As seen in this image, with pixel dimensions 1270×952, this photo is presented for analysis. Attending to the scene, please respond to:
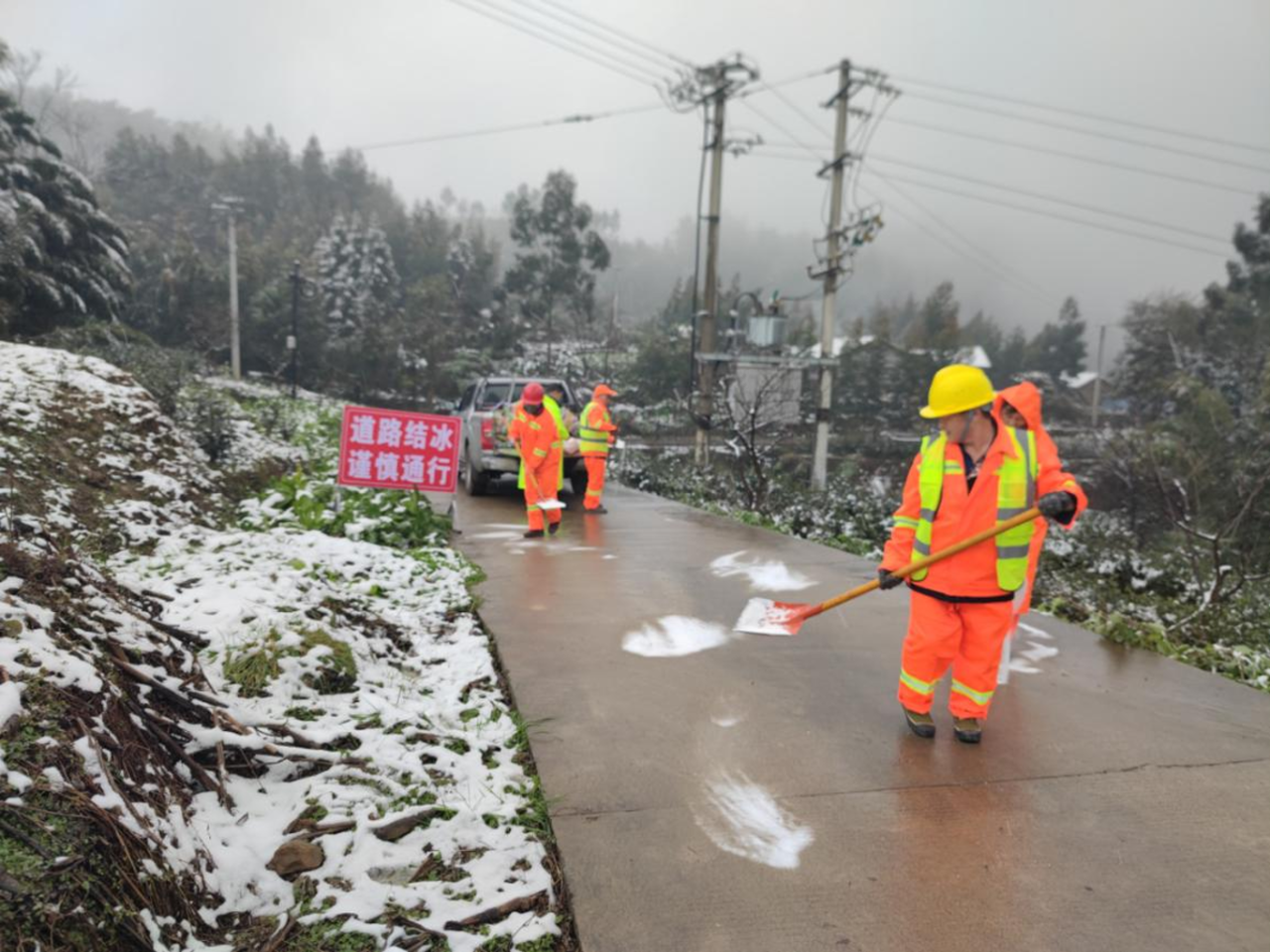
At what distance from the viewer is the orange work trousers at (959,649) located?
10.4 ft

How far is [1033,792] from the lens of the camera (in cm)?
285

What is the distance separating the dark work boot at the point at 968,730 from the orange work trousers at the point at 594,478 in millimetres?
6359

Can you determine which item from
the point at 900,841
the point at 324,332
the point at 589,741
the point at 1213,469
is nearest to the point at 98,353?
the point at 589,741

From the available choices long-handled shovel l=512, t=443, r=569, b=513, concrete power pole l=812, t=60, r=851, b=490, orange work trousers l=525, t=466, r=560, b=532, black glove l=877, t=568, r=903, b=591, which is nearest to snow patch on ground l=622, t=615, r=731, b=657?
black glove l=877, t=568, r=903, b=591

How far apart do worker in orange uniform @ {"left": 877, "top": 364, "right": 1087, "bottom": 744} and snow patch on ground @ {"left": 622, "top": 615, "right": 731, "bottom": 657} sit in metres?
1.38

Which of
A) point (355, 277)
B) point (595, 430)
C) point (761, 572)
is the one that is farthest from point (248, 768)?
point (355, 277)

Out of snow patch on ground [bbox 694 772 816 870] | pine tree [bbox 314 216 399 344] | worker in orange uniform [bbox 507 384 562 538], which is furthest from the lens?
pine tree [bbox 314 216 399 344]

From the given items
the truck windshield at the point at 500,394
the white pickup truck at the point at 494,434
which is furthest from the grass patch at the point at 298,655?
the truck windshield at the point at 500,394

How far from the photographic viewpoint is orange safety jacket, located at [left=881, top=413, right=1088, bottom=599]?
10.3 ft

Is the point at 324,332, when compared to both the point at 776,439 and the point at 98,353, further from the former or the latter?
the point at 776,439

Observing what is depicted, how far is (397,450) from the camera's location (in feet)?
23.5

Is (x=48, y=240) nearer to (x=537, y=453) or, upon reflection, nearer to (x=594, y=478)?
(x=594, y=478)

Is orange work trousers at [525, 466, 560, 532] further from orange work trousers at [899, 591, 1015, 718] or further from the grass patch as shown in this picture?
orange work trousers at [899, 591, 1015, 718]

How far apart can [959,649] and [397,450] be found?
5468 mm
